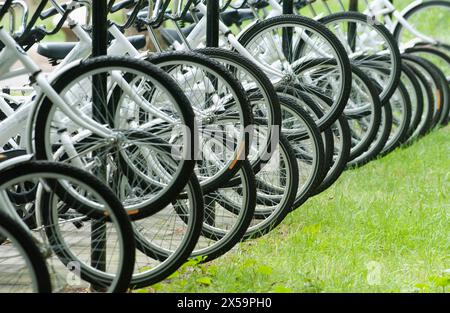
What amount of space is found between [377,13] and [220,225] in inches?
136

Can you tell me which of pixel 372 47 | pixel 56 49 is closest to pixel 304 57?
pixel 56 49

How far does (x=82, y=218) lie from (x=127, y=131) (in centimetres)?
48

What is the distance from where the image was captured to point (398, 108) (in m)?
8.91

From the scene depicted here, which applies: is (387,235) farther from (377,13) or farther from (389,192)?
(377,13)

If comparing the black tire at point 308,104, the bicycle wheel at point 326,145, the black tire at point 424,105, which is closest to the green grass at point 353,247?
the bicycle wheel at point 326,145

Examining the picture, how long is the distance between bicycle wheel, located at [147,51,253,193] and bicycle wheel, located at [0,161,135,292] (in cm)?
63

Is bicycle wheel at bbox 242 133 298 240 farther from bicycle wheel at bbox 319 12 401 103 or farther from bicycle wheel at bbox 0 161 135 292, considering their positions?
bicycle wheel at bbox 319 12 401 103

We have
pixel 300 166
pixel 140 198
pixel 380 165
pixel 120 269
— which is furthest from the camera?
pixel 380 165

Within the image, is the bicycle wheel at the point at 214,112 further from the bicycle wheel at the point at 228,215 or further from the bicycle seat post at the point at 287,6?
the bicycle seat post at the point at 287,6

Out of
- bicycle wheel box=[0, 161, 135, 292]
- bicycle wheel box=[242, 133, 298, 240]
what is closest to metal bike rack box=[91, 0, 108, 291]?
bicycle wheel box=[0, 161, 135, 292]

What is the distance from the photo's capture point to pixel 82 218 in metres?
4.83

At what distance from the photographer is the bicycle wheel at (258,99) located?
533cm

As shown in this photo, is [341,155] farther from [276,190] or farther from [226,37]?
[226,37]
